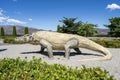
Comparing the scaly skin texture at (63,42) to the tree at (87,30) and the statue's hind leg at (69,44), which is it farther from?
the tree at (87,30)

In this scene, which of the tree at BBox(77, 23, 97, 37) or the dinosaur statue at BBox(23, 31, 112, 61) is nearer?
the dinosaur statue at BBox(23, 31, 112, 61)

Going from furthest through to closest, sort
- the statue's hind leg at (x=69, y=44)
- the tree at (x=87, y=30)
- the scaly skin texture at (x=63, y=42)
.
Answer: the tree at (x=87, y=30) < the scaly skin texture at (x=63, y=42) < the statue's hind leg at (x=69, y=44)

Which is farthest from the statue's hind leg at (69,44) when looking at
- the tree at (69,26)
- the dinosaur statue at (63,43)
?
the tree at (69,26)

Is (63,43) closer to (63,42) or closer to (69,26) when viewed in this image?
(63,42)

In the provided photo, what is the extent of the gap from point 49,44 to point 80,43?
188 cm

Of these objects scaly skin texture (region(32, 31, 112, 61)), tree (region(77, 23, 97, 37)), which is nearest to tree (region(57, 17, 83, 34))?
tree (region(77, 23, 97, 37))

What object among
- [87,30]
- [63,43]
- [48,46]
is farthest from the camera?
[87,30]

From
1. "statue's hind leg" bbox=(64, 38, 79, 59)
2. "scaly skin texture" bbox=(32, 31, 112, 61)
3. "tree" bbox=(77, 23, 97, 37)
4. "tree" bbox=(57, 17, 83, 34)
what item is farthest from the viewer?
"tree" bbox=(77, 23, 97, 37)

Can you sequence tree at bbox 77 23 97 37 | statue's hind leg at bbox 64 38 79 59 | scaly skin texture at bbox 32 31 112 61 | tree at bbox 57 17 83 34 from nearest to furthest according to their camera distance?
statue's hind leg at bbox 64 38 79 59 → scaly skin texture at bbox 32 31 112 61 → tree at bbox 57 17 83 34 → tree at bbox 77 23 97 37

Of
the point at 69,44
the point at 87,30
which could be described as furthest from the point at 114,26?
the point at 69,44

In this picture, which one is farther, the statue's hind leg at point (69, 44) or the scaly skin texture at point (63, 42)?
the scaly skin texture at point (63, 42)

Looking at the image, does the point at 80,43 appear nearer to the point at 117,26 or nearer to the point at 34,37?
the point at 34,37

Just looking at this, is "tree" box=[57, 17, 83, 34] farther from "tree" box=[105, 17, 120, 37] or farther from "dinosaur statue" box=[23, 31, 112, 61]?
"dinosaur statue" box=[23, 31, 112, 61]

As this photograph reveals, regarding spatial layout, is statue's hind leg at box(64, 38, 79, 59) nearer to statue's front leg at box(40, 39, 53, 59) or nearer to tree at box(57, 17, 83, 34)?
statue's front leg at box(40, 39, 53, 59)
